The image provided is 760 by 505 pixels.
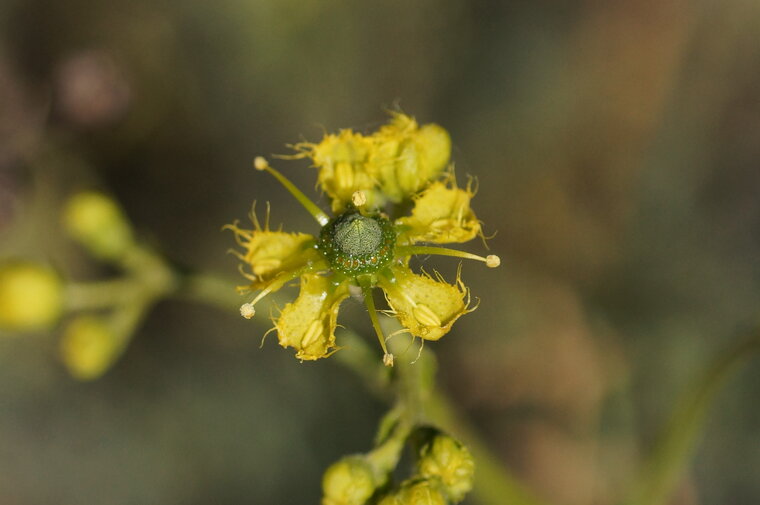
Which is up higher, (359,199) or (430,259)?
(359,199)

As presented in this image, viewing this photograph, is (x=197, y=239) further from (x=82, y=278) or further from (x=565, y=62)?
(x=565, y=62)

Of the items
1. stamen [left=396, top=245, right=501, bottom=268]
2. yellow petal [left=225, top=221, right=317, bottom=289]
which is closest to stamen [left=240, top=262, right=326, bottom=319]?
yellow petal [left=225, top=221, right=317, bottom=289]

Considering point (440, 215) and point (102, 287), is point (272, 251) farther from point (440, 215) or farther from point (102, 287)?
point (102, 287)

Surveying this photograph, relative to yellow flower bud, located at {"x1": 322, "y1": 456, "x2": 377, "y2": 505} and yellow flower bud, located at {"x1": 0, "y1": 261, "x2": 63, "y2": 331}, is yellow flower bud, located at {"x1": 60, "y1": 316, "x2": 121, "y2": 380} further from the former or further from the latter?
yellow flower bud, located at {"x1": 322, "y1": 456, "x2": 377, "y2": 505}

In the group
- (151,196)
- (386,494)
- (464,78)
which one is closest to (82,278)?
(151,196)

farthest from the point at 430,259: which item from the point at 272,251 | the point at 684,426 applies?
the point at 272,251

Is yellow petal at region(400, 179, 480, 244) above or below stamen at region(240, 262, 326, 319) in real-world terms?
above
